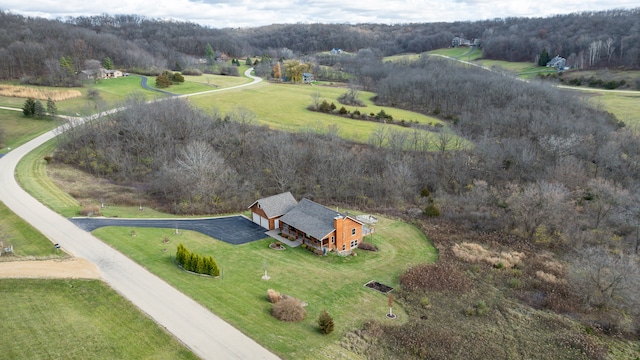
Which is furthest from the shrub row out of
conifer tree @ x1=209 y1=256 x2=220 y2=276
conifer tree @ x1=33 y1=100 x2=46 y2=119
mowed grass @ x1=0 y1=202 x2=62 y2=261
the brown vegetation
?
the brown vegetation

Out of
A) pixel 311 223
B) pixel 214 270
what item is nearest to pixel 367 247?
pixel 311 223

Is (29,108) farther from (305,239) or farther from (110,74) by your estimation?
→ (305,239)

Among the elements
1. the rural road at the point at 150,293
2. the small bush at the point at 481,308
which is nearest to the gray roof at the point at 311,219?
the rural road at the point at 150,293

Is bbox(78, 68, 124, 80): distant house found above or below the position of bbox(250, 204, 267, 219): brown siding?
above

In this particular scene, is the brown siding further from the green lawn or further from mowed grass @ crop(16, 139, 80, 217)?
the green lawn

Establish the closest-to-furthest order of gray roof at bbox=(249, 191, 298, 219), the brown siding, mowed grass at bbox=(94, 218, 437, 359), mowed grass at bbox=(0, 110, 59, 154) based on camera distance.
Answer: mowed grass at bbox=(94, 218, 437, 359)
gray roof at bbox=(249, 191, 298, 219)
the brown siding
mowed grass at bbox=(0, 110, 59, 154)

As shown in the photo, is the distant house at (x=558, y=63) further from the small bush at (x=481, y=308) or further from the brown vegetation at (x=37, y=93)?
the brown vegetation at (x=37, y=93)
